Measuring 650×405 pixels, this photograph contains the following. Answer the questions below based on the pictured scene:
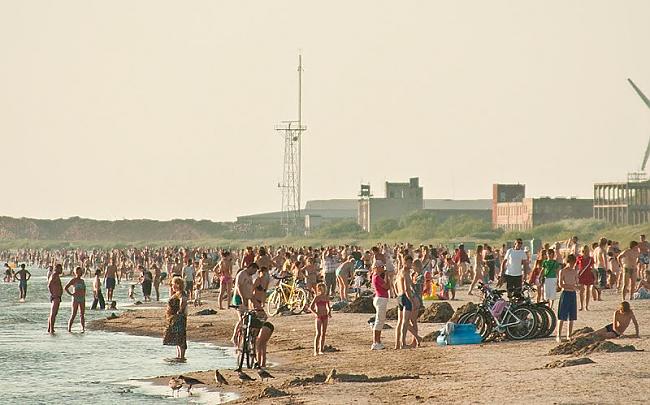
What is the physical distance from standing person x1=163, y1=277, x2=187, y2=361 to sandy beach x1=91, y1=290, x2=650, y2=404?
1.18m

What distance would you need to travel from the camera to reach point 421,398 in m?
17.7

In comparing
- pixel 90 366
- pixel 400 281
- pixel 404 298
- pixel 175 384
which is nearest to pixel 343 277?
pixel 90 366

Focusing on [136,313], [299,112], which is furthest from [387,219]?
[136,313]

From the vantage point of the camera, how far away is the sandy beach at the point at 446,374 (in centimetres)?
1720

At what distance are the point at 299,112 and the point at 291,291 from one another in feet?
284

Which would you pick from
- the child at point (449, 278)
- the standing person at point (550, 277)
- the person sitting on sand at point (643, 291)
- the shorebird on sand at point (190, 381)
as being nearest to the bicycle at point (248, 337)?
the shorebird on sand at point (190, 381)

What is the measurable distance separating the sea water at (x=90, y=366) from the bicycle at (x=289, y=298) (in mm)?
3508

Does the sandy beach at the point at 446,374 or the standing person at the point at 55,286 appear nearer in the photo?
the sandy beach at the point at 446,374

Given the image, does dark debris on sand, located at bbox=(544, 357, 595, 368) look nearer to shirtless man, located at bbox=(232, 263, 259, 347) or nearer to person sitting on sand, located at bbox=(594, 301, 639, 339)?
person sitting on sand, located at bbox=(594, 301, 639, 339)

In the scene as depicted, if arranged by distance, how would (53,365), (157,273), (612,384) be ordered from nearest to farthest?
(612,384)
(53,365)
(157,273)

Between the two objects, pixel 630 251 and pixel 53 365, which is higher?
pixel 630 251

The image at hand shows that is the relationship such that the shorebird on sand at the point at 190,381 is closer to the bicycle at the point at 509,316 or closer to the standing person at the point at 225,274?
the bicycle at the point at 509,316

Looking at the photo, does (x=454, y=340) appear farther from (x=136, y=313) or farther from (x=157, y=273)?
(x=157, y=273)

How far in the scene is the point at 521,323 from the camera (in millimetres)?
24625
